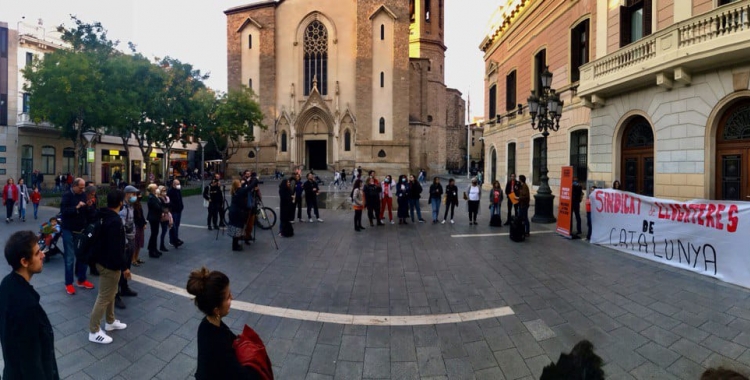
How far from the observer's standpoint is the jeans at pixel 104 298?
415 centimetres

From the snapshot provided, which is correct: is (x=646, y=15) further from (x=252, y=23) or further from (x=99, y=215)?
(x=252, y=23)

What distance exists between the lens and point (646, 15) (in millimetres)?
12242

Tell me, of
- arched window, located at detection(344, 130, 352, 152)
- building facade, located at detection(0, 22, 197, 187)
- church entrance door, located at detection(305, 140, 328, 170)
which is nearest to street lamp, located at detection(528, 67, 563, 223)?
building facade, located at detection(0, 22, 197, 187)

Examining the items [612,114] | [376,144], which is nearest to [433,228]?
[612,114]

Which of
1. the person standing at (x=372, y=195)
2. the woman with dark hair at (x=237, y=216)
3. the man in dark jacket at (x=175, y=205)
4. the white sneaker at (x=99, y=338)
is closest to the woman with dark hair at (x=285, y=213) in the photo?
the woman with dark hair at (x=237, y=216)

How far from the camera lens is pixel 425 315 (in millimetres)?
4980

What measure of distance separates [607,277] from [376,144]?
36931mm

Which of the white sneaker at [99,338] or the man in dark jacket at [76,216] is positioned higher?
the man in dark jacket at [76,216]

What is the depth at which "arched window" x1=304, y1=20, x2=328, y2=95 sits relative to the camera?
144 feet

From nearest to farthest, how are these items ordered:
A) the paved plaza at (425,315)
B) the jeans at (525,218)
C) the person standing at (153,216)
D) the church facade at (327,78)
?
the paved plaza at (425,315)
the person standing at (153,216)
the jeans at (525,218)
the church facade at (327,78)

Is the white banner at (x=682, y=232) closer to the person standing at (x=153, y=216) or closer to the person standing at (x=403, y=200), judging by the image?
the person standing at (x=403, y=200)

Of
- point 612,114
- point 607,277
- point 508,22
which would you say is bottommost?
point 607,277

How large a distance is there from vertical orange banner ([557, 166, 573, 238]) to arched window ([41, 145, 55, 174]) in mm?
38061

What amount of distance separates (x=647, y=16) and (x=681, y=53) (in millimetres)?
3198
